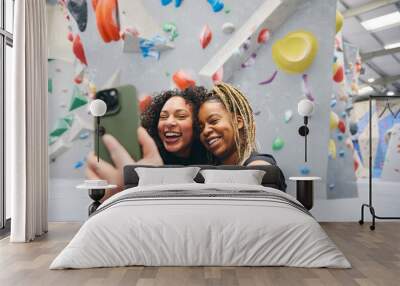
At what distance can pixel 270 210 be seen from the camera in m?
4.08

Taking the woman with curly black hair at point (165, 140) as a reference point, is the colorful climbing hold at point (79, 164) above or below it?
below

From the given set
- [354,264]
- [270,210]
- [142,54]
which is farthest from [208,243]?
[142,54]

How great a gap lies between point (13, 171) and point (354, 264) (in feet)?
11.3

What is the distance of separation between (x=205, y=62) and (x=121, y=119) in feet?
4.29

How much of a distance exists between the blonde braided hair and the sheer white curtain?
2145 mm

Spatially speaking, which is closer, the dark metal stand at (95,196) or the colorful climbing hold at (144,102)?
the dark metal stand at (95,196)

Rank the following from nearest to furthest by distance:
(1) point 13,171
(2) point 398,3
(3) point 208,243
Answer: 1. (3) point 208,243
2. (1) point 13,171
3. (2) point 398,3

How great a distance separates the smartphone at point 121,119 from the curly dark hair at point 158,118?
0.55 ft

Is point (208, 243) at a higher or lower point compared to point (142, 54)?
lower

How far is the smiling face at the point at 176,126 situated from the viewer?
6363mm

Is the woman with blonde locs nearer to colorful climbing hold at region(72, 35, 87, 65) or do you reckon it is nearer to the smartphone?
the smartphone

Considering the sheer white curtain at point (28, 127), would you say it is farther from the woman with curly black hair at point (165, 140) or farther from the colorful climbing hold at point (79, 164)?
the woman with curly black hair at point (165, 140)

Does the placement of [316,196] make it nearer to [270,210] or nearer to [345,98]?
[345,98]

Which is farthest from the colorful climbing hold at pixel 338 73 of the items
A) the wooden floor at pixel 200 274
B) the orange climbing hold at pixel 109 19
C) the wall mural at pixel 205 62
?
the orange climbing hold at pixel 109 19
